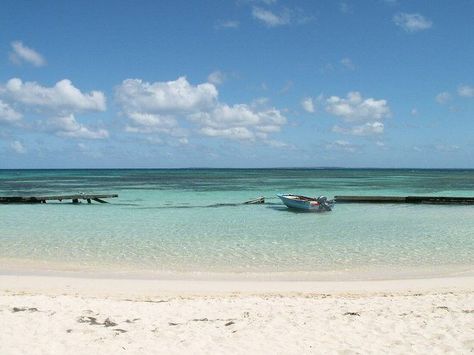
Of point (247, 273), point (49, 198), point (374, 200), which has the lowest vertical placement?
point (247, 273)

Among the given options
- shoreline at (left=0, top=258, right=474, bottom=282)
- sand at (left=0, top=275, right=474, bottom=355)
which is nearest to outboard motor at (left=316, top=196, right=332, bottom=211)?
shoreline at (left=0, top=258, right=474, bottom=282)

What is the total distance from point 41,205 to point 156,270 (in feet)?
82.8

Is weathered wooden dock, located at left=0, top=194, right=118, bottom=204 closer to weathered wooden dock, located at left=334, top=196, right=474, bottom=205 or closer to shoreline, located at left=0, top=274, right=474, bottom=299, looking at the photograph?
weathered wooden dock, located at left=334, top=196, right=474, bottom=205

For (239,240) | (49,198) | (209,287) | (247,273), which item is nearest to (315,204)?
(239,240)

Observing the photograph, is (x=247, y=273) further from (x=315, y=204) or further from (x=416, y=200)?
(x=416, y=200)

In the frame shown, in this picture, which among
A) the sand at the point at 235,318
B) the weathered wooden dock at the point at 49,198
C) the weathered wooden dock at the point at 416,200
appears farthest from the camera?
the weathered wooden dock at the point at 49,198

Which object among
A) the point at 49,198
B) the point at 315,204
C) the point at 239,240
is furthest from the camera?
the point at 49,198

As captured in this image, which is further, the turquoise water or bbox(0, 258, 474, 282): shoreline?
the turquoise water

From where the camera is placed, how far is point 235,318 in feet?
28.0

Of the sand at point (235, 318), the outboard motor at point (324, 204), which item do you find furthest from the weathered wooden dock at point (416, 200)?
the sand at point (235, 318)

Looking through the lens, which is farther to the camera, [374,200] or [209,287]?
[374,200]

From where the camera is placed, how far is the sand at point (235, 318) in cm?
701

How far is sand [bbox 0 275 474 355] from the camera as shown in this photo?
7008mm

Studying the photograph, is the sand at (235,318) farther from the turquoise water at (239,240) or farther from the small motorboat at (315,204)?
the small motorboat at (315,204)
